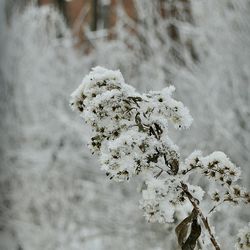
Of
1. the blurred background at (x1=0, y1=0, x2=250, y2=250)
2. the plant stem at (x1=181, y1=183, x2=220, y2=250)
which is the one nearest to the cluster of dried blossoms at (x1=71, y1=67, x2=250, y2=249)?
the plant stem at (x1=181, y1=183, x2=220, y2=250)

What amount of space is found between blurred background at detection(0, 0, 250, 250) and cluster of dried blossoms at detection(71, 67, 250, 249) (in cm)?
351

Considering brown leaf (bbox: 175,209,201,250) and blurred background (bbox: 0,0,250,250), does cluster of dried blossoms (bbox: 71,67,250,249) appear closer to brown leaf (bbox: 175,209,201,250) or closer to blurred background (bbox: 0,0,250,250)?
brown leaf (bbox: 175,209,201,250)

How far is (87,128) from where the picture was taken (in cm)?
725

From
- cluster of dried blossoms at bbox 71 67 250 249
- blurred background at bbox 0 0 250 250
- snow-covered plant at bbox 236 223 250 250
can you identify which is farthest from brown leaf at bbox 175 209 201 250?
blurred background at bbox 0 0 250 250

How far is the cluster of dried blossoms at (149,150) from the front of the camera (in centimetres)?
137

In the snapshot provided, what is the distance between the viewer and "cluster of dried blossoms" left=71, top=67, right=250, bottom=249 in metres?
1.37

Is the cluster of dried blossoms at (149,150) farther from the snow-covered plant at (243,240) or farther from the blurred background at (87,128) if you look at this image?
the blurred background at (87,128)

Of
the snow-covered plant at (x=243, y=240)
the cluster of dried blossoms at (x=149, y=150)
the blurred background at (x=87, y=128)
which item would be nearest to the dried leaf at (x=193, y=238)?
the cluster of dried blossoms at (x=149, y=150)

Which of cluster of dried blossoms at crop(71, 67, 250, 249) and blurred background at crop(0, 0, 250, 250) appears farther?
blurred background at crop(0, 0, 250, 250)

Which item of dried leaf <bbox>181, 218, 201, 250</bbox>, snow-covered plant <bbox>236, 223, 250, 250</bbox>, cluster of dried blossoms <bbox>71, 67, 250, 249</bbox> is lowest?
snow-covered plant <bbox>236, 223, 250, 250</bbox>

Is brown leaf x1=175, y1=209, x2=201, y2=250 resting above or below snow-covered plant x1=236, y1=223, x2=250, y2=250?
above

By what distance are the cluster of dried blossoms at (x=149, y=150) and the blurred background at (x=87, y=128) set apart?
3.51 m

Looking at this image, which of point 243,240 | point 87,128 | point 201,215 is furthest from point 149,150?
point 87,128

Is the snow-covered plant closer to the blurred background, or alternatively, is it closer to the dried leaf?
the dried leaf
